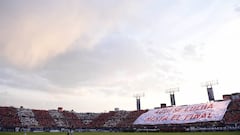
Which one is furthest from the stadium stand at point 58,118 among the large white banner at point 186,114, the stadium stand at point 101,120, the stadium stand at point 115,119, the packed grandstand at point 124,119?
the large white banner at point 186,114

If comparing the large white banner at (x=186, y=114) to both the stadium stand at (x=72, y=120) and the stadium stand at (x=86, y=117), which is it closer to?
the stadium stand at (x=86, y=117)

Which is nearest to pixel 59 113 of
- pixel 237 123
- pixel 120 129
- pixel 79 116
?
pixel 79 116

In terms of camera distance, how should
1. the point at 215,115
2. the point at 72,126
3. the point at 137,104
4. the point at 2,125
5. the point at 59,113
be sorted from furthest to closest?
the point at 137,104 → the point at 59,113 → the point at 72,126 → the point at 2,125 → the point at 215,115

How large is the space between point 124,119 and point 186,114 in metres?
25.7

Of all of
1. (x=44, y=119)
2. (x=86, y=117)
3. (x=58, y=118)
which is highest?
(x=86, y=117)

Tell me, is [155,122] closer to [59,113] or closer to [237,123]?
[237,123]

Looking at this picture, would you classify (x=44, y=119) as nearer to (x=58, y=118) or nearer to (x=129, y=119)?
(x=58, y=118)

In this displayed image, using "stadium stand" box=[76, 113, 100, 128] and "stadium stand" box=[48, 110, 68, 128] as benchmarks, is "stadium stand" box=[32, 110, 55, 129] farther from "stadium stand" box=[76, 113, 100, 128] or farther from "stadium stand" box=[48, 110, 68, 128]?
"stadium stand" box=[76, 113, 100, 128]

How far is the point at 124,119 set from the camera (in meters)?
97.9

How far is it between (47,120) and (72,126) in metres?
9.17

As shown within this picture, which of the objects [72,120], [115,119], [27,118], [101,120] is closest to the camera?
[27,118]

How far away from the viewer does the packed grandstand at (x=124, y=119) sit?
228 ft

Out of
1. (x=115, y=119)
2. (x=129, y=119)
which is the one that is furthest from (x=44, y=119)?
(x=129, y=119)

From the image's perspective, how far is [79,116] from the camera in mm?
108688
